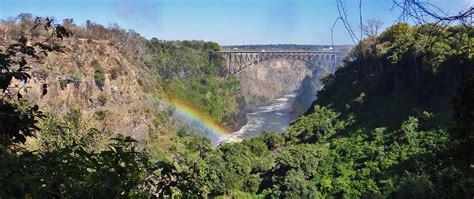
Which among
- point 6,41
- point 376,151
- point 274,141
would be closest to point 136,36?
point 6,41

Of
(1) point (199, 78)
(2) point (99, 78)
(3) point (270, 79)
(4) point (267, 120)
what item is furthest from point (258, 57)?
(3) point (270, 79)

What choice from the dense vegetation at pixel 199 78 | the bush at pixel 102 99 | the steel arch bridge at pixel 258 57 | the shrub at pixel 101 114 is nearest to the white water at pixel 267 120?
the dense vegetation at pixel 199 78

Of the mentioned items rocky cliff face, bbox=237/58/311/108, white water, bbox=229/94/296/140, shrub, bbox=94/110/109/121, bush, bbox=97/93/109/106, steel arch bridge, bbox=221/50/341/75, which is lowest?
white water, bbox=229/94/296/140

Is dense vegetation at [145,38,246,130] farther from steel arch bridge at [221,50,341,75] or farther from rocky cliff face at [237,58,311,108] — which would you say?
rocky cliff face at [237,58,311,108]

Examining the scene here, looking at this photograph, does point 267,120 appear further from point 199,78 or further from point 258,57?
point 199,78

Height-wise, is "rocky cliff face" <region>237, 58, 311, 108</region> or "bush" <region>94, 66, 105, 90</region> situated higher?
"bush" <region>94, 66, 105, 90</region>

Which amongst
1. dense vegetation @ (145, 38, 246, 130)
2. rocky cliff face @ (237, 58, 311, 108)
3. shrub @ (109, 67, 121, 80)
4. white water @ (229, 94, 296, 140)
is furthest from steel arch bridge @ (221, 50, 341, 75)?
shrub @ (109, 67, 121, 80)

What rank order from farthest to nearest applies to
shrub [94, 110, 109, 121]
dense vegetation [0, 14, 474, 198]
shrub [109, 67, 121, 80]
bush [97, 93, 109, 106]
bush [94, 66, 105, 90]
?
1. shrub [109, 67, 121, 80]
2. bush [94, 66, 105, 90]
3. bush [97, 93, 109, 106]
4. shrub [94, 110, 109, 121]
5. dense vegetation [0, 14, 474, 198]
